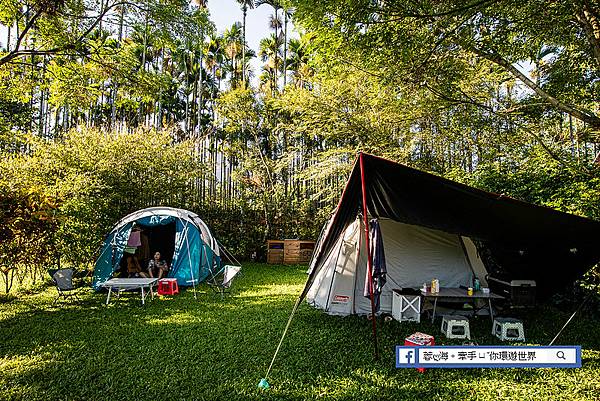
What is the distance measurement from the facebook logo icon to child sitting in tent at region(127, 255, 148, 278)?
225 inches

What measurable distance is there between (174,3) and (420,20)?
462 cm

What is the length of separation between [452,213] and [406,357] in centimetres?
145

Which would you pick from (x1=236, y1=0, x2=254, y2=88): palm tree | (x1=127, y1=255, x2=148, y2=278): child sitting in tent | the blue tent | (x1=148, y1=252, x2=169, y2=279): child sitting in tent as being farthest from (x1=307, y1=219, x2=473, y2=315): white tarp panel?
(x1=236, y1=0, x2=254, y2=88): palm tree

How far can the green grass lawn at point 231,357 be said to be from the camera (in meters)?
3.06

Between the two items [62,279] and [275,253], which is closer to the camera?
[62,279]

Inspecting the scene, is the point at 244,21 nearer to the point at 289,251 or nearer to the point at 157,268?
the point at 289,251

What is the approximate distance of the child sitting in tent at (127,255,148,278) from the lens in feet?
24.9

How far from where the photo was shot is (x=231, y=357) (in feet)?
12.4

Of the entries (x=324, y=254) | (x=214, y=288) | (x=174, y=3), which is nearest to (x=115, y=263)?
(x=214, y=288)

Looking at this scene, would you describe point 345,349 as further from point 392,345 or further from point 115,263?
point 115,263

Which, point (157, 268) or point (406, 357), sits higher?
point (157, 268)

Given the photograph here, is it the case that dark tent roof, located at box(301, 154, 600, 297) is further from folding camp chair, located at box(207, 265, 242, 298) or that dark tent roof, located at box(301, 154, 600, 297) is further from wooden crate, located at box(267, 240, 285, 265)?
wooden crate, located at box(267, 240, 285, 265)

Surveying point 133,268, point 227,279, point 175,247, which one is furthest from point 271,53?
point 227,279

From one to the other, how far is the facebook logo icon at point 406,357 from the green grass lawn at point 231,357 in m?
0.07
